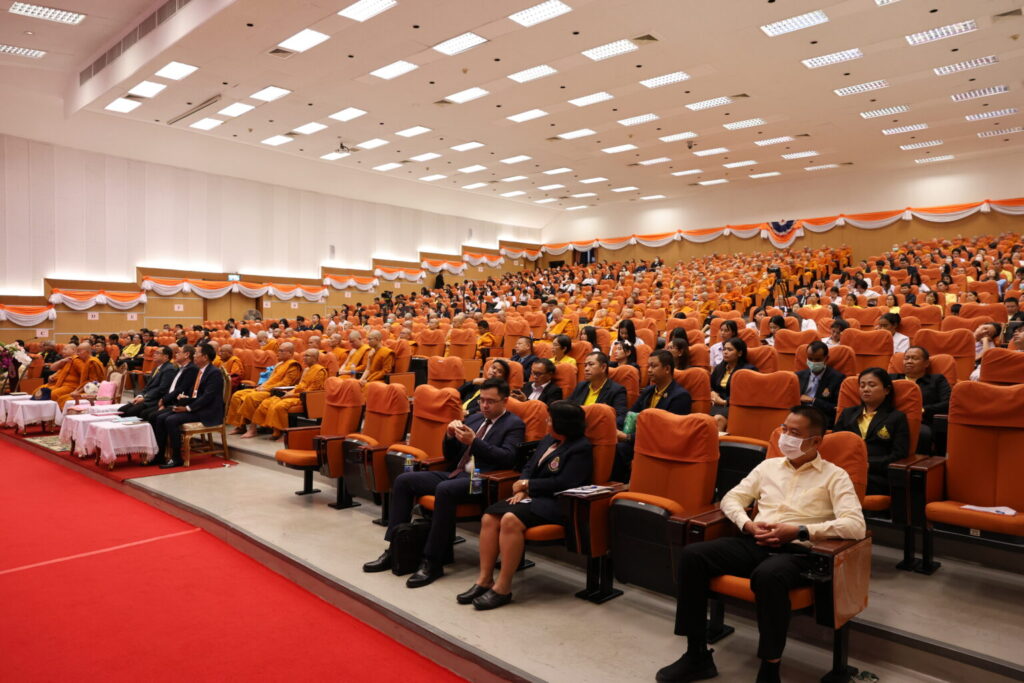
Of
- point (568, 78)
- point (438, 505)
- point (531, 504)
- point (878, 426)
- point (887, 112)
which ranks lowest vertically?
point (438, 505)

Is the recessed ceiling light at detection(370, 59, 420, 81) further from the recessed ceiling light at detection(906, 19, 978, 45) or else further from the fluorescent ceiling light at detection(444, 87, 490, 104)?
the recessed ceiling light at detection(906, 19, 978, 45)

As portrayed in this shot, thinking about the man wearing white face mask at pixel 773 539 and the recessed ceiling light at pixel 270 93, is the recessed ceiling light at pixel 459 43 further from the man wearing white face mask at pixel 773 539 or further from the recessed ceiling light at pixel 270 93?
the man wearing white face mask at pixel 773 539

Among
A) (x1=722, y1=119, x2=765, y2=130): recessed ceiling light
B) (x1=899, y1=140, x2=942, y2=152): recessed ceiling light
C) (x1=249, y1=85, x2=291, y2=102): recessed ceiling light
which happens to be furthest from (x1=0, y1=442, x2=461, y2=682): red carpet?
(x1=899, y1=140, x2=942, y2=152): recessed ceiling light

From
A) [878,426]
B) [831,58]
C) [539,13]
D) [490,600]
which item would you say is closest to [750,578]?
[490,600]

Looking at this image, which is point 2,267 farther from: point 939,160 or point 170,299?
point 939,160

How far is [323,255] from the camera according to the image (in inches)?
838

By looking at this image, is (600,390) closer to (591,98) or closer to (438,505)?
(438,505)

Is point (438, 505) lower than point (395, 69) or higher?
lower

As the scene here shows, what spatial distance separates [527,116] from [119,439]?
1096cm

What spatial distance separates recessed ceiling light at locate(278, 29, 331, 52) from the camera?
1004 centimetres

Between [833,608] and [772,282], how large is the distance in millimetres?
Result: 12251

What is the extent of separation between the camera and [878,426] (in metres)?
3.43

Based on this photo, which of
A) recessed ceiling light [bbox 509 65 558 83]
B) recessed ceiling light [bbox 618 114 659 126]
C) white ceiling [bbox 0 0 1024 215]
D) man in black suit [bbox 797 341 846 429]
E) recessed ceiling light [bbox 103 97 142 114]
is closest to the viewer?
man in black suit [bbox 797 341 846 429]

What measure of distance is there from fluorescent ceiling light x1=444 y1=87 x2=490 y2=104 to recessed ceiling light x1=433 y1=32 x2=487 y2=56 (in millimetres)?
1914
